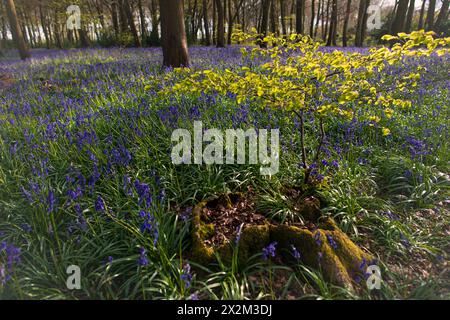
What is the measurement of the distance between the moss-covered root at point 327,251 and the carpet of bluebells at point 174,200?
0.12m

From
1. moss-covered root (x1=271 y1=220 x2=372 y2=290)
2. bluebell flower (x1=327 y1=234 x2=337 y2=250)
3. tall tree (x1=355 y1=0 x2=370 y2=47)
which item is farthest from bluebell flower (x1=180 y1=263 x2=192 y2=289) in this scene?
tall tree (x1=355 y1=0 x2=370 y2=47)

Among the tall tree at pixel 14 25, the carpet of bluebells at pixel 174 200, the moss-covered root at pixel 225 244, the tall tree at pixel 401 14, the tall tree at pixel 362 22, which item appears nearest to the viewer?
the carpet of bluebells at pixel 174 200

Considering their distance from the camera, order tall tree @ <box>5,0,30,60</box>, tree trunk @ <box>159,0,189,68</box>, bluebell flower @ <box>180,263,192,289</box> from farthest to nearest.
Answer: tall tree @ <box>5,0,30,60</box>, tree trunk @ <box>159,0,189,68</box>, bluebell flower @ <box>180,263,192,289</box>

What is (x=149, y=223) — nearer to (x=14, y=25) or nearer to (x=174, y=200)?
(x=174, y=200)

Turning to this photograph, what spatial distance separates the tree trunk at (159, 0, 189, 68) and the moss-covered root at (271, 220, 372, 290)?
262 inches

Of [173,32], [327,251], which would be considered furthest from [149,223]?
[173,32]

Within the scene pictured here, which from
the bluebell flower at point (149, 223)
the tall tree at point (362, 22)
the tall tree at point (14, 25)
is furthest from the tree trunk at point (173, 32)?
the tall tree at point (362, 22)

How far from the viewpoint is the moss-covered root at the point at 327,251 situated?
2.35 metres

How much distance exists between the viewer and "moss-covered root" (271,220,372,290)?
2.35 meters

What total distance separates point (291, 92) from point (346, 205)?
1460 millimetres

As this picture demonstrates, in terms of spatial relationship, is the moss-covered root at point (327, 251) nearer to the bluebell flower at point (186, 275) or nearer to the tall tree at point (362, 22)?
the bluebell flower at point (186, 275)

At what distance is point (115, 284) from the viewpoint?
7.87 feet

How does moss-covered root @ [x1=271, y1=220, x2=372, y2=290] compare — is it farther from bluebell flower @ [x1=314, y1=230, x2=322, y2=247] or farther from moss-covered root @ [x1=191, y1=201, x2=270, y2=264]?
moss-covered root @ [x1=191, y1=201, x2=270, y2=264]
